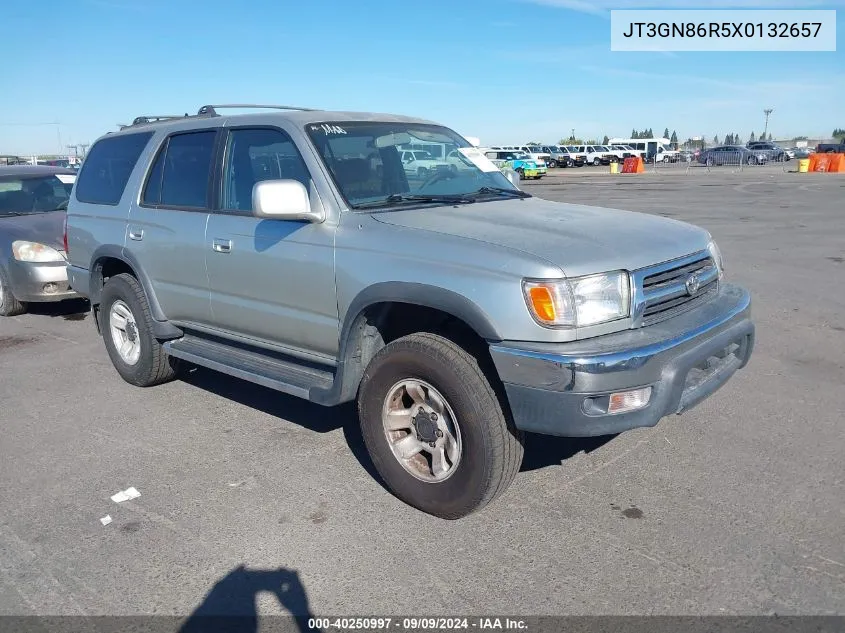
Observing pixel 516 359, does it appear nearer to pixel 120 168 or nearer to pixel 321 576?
pixel 321 576

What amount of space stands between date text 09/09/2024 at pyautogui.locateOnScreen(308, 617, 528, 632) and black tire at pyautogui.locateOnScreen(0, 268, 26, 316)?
6.76 metres

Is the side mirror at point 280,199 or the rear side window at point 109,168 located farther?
the rear side window at point 109,168

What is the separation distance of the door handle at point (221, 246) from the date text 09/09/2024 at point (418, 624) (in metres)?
2.36

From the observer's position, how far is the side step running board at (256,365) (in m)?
3.97

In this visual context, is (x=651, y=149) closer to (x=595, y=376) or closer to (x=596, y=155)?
(x=596, y=155)

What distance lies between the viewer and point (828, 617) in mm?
2676

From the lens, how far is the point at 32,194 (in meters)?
8.90

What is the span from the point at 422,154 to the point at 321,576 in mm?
2744

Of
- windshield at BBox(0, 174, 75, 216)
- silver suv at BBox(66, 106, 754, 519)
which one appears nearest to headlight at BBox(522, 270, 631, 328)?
silver suv at BBox(66, 106, 754, 519)

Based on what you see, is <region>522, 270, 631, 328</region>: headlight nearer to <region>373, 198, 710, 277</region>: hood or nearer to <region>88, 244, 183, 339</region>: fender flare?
<region>373, 198, 710, 277</region>: hood

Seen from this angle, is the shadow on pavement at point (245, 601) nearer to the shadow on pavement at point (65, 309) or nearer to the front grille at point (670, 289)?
the front grille at point (670, 289)

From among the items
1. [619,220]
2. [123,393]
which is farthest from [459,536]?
[123,393]

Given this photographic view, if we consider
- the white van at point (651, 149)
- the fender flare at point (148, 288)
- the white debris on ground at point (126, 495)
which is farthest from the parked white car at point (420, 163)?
the white van at point (651, 149)

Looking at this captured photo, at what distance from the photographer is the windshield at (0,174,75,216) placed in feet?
28.7
